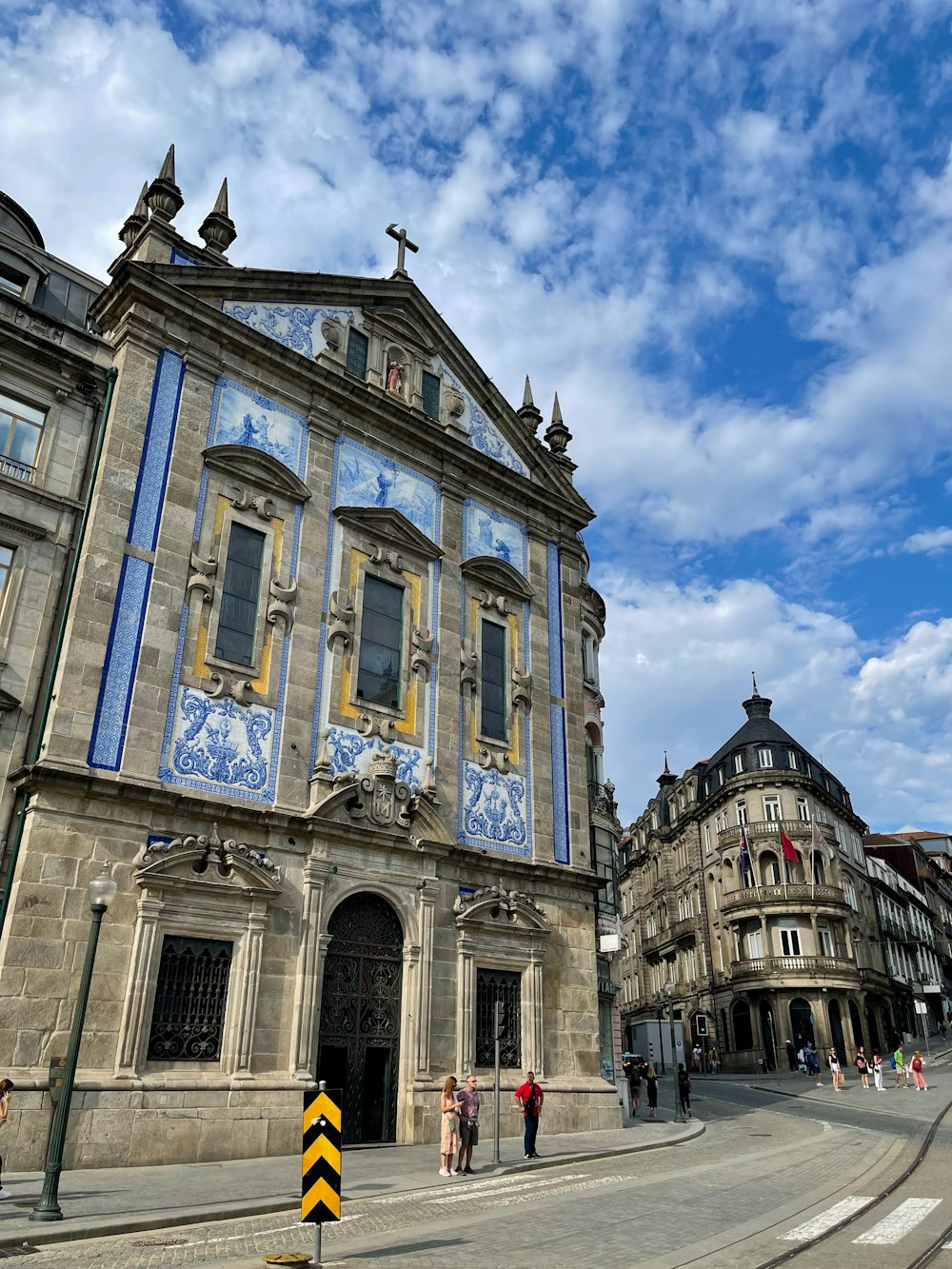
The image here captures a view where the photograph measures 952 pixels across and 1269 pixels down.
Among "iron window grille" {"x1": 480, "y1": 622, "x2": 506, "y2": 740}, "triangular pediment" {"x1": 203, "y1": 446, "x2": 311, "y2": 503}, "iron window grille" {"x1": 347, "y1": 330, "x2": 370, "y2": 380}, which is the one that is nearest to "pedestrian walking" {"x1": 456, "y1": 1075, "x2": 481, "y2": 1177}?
"iron window grille" {"x1": 480, "y1": 622, "x2": 506, "y2": 740}

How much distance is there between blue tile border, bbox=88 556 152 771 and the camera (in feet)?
57.9

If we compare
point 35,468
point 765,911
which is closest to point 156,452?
point 35,468

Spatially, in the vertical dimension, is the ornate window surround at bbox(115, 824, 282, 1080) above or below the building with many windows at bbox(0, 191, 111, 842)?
below

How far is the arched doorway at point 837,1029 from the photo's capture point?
53312mm

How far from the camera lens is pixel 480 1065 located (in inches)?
850

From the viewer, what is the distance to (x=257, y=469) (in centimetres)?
2183

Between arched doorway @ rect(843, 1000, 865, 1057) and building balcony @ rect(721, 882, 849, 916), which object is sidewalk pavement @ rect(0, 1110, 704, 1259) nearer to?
building balcony @ rect(721, 882, 849, 916)

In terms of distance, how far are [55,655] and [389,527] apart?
8530 mm

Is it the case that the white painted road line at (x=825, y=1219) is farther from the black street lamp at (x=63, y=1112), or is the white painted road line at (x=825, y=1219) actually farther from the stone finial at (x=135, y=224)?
the stone finial at (x=135, y=224)

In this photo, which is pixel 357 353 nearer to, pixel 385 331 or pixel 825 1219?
pixel 385 331

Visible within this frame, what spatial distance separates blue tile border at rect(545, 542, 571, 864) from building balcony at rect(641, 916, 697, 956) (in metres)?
42.2

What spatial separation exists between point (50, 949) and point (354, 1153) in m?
6.79

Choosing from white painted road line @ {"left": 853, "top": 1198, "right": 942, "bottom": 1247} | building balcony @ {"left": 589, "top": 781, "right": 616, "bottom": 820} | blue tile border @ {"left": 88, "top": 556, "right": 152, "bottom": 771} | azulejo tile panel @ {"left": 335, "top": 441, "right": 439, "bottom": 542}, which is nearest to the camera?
white painted road line @ {"left": 853, "top": 1198, "right": 942, "bottom": 1247}

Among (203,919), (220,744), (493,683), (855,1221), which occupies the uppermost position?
(493,683)
